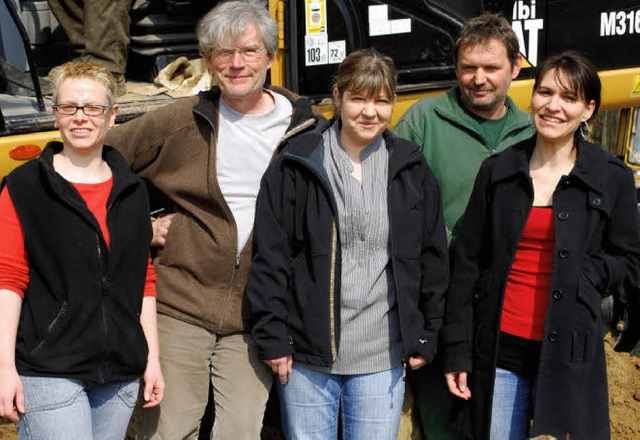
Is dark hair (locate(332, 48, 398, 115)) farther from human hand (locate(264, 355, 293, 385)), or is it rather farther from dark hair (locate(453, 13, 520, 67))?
human hand (locate(264, 355, 293, 385))

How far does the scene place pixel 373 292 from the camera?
2822 mm

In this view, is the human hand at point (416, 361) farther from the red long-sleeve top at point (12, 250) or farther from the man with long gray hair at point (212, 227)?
the red long-sleeve top at point (12, 250)

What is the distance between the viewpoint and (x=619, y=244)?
109 inches

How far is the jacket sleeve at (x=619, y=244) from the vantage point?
2750 millimetres

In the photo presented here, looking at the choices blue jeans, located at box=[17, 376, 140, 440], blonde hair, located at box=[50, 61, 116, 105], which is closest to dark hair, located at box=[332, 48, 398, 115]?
blonde hair, located at box=[50, 61, 116, 105]

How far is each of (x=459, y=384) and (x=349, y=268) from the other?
55 centimetres

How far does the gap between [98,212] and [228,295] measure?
59cm

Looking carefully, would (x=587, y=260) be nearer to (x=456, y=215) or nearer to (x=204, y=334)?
(x=456, y=215)

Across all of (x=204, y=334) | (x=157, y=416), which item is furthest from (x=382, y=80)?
(x=157, y=416)

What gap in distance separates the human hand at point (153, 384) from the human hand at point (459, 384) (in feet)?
3.03

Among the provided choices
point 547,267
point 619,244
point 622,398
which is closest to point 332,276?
point 547,267

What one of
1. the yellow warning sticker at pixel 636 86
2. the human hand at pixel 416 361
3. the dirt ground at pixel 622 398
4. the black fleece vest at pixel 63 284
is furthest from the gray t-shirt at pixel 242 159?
the yellow warning sticker at pixel 636 86

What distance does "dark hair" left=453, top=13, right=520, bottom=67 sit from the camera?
3.13 m

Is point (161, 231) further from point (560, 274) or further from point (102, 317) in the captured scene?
point (560, 274)
